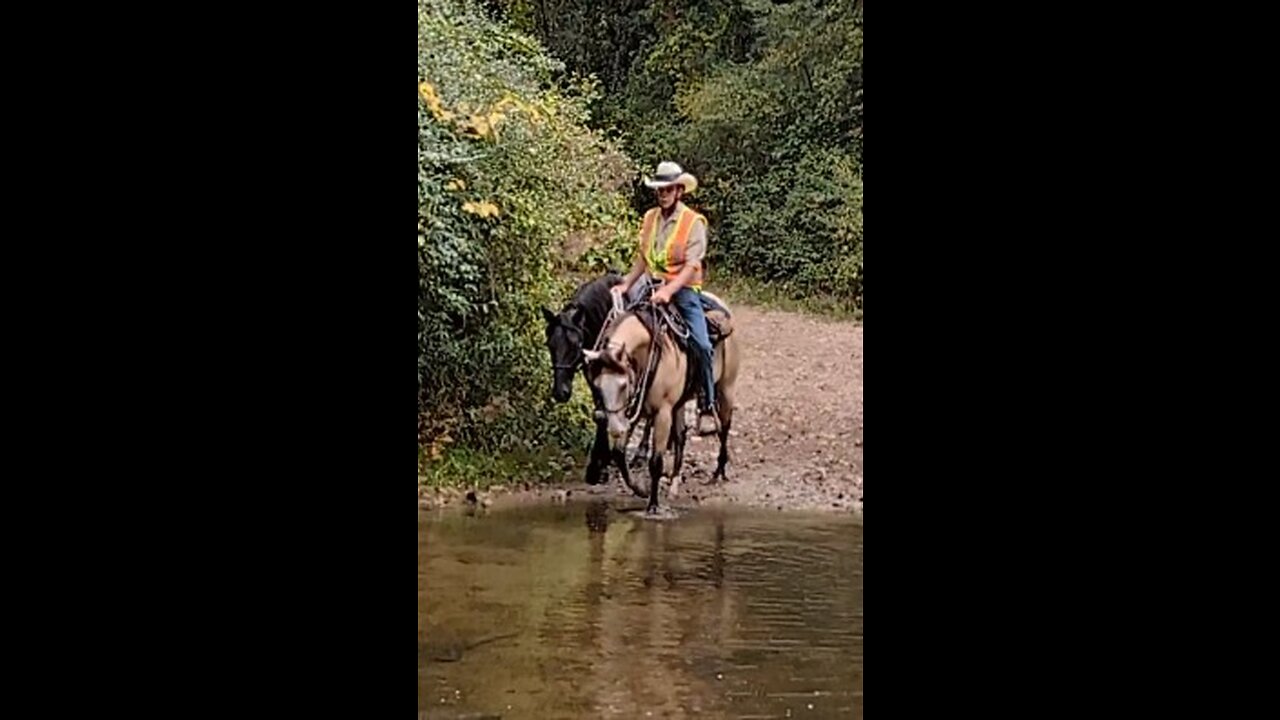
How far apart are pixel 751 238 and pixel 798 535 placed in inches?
350

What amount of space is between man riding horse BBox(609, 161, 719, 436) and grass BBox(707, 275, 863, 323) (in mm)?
7267

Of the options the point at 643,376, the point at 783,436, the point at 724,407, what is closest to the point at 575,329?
the point at 643,376

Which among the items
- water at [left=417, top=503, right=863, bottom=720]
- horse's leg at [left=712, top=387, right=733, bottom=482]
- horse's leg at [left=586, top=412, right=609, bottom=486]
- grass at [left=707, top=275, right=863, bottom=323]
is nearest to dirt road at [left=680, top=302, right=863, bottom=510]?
grass at [left=707, top=275, right=863, bottom=323]

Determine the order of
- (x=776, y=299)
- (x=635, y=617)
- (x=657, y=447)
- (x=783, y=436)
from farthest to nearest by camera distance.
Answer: (x=776, y=299), (x=783, y=436), (x=657, y=447), (x=635, y=617)

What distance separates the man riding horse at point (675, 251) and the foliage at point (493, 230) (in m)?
0.83

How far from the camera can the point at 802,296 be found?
16.1 metres

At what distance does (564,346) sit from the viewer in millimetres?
8453

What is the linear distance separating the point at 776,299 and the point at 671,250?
7.98 m

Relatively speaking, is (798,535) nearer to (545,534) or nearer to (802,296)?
(545,534)

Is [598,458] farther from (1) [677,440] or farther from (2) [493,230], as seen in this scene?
(2) [493,230]

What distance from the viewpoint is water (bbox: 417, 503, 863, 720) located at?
4621 millimetres

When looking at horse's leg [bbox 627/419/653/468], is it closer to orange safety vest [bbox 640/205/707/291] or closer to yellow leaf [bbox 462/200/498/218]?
orange safety vest [bbox 640/205/707/291]
